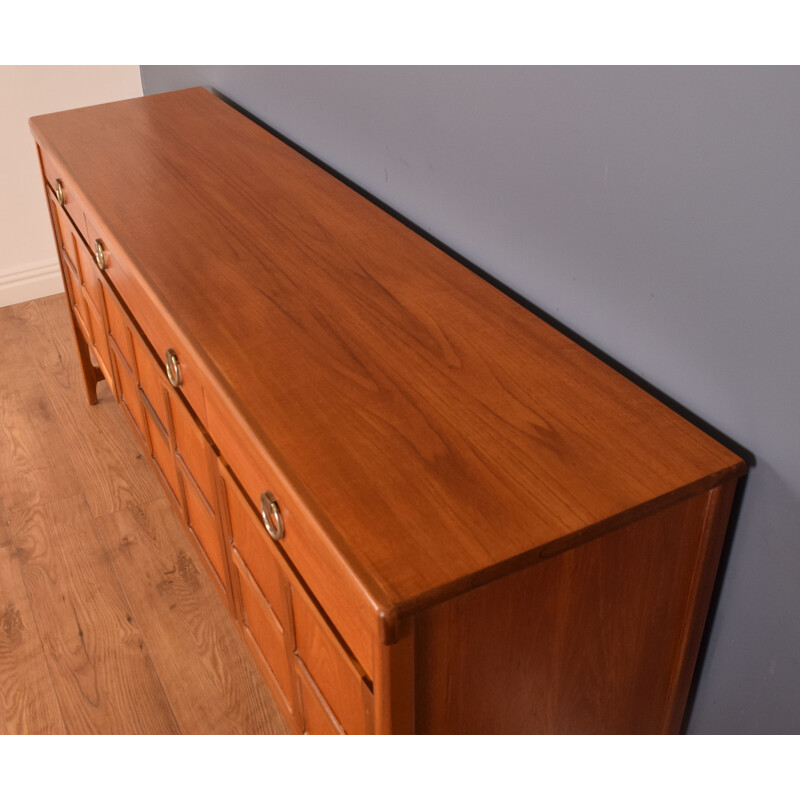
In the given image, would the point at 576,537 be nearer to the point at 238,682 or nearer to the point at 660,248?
the point at 660,248

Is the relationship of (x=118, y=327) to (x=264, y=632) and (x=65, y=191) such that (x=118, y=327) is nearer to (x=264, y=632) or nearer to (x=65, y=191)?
(x=65, y=191)

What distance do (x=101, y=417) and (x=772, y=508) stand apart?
192cm

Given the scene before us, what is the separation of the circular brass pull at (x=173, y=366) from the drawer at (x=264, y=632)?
0.29m

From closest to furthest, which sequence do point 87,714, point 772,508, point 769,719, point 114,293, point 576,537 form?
1. point 576,537
2. point 772,508
3. point 769,719
4. point 87,714
5. point 114,293

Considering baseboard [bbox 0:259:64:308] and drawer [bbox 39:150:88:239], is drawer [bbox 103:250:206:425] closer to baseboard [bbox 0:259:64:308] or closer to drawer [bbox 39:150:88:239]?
drawer [bbox 39:150:88:239]

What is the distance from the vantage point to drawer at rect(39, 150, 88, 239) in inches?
73.0

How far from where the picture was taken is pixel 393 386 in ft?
3.84

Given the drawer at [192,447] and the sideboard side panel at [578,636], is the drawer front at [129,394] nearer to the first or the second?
the drawer at [192,447]

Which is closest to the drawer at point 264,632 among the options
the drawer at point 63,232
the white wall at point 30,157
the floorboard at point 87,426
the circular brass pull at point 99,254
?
the circular brass pull at point 99,254

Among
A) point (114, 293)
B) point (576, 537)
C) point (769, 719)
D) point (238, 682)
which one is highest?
point (576, 537)

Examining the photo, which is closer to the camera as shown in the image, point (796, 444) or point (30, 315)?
point (796, 444)

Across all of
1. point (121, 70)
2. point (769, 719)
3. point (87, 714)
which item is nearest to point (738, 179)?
point (769, 719)

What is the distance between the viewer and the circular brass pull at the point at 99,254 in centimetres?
176

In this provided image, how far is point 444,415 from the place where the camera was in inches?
43.8
